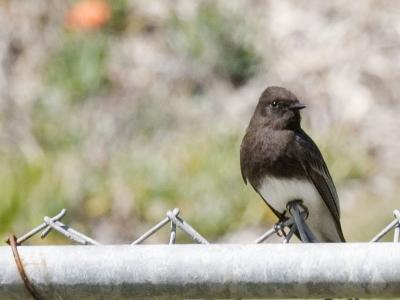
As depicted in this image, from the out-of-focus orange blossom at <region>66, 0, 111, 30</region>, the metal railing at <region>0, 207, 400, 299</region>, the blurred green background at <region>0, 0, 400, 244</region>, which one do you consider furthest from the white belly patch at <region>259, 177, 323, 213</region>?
the out-of-focus orange blossom at <region>66, 0, 111, 30</region>

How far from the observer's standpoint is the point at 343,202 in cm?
579

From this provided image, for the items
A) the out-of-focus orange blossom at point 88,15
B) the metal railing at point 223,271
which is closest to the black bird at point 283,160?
the metal railing at point 223,271

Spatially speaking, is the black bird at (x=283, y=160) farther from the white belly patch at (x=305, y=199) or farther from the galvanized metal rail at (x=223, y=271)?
the galvanized metal rail at (x=223, y=271)

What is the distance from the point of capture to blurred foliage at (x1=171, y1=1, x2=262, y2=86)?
22.1ft

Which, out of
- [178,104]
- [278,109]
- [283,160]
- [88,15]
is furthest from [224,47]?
[283,160]

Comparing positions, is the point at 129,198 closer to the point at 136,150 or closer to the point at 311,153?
the point at 136,150

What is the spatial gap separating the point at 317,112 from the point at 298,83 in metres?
0.31

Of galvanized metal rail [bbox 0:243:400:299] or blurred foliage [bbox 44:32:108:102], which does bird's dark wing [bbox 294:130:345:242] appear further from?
blurred foliage [bbox 44:32:108:102]

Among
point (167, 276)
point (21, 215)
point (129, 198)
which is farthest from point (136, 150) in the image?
point (167, 276)

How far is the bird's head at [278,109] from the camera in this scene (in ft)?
12.5

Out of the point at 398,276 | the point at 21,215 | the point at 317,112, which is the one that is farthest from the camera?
the point at 317,112

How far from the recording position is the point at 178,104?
21.5 feet

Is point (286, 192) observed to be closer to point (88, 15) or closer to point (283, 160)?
point (283, 160)

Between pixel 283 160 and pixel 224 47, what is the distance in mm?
3046
